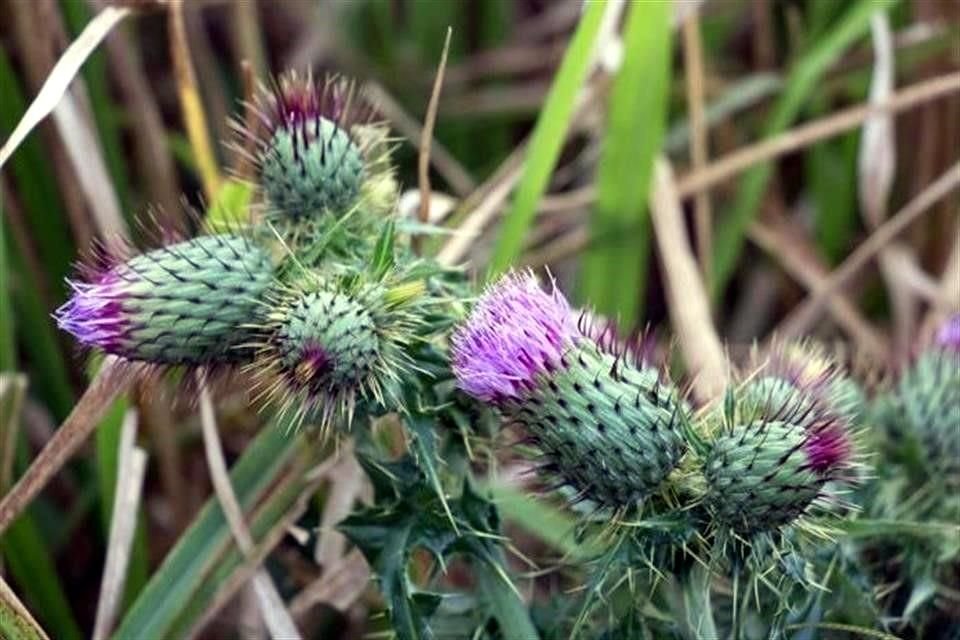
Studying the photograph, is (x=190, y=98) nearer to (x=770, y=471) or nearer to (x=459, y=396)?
(x=459, y=396)

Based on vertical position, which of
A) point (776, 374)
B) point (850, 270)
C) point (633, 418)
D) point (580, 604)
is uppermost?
point (850, 270)

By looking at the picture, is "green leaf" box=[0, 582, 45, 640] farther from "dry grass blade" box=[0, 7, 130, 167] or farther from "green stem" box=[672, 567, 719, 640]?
"green stem" box=[672, 567, 719, 640]

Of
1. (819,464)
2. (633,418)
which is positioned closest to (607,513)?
(633,418)

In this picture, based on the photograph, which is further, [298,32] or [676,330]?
[298,32]

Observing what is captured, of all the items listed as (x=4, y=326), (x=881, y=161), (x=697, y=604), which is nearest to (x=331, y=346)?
(x=697, y=604)

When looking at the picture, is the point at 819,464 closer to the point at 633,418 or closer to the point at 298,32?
the point at 633,418

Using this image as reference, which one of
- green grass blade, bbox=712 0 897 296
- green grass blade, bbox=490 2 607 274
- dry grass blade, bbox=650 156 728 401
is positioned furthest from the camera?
green grass blade, bbox=712 0 897 296

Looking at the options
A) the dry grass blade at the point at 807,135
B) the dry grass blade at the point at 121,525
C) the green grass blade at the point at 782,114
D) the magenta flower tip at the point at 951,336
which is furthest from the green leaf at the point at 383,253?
the green grass blade at the point at 782,114

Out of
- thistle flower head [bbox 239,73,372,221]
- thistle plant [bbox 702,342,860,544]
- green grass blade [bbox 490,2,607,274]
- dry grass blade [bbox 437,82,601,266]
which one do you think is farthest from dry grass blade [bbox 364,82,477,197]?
thistle plant [bbox 702,342,860,544]
